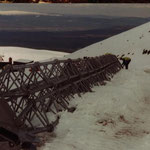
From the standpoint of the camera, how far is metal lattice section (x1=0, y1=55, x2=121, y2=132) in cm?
1585

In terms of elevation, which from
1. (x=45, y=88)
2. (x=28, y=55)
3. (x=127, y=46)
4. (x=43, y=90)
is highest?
(x=45, y=88)

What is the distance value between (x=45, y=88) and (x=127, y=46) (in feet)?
180

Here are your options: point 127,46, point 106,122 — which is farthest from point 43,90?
point 127,46

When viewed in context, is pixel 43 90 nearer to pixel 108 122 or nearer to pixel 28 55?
pixel 108 122

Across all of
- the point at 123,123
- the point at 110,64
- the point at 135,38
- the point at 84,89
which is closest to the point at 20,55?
the point at 135,38

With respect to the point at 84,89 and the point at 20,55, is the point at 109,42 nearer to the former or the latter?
the point at 20,55

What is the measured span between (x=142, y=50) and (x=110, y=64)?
29.5m

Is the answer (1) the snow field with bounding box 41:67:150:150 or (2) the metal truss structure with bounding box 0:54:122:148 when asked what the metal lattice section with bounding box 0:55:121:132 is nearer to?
(2) the metal truss structure with bounding box 0:54:122:148

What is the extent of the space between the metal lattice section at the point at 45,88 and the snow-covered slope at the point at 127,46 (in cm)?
2878

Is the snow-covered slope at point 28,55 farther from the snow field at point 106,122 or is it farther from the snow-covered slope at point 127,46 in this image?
the snow field at point 106,122

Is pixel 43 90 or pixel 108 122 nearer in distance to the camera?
pixel 108 122

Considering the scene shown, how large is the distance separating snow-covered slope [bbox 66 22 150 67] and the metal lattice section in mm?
28782

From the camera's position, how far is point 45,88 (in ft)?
60.5

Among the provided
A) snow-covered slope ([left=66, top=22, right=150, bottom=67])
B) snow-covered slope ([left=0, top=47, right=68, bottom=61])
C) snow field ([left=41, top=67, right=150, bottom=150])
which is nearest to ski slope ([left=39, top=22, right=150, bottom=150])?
snow field ([left=41, top=67, right=150, bottom=150])
